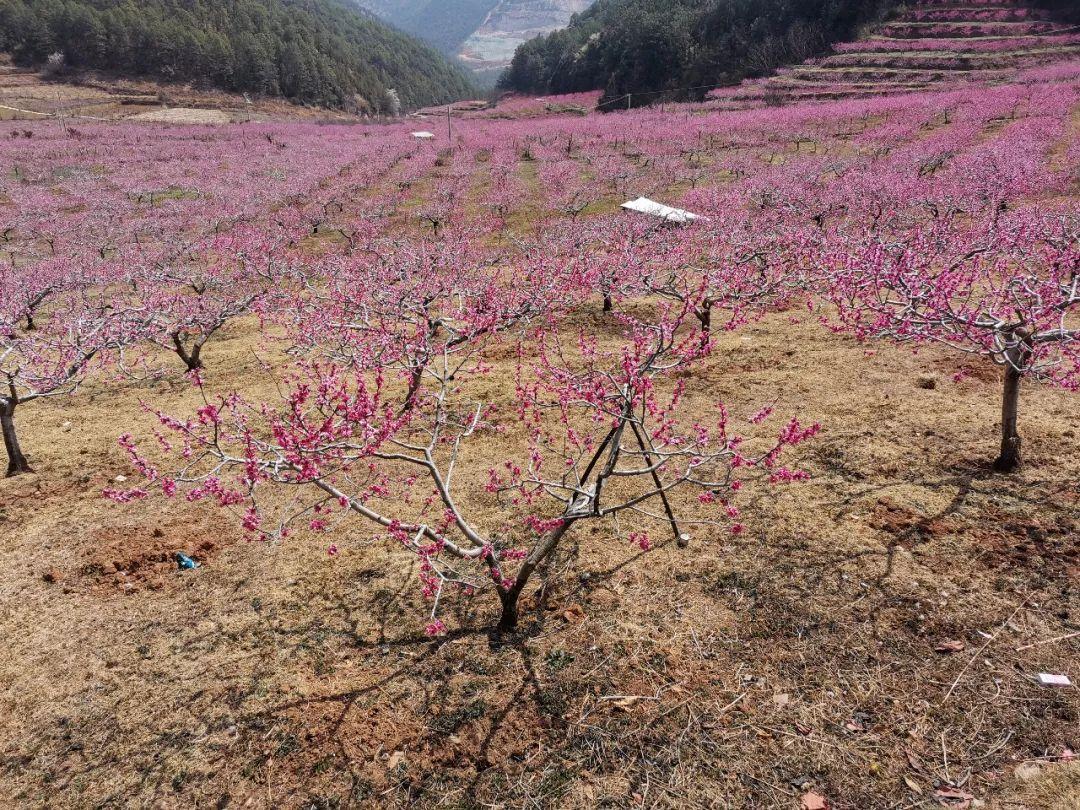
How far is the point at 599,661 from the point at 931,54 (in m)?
63.9

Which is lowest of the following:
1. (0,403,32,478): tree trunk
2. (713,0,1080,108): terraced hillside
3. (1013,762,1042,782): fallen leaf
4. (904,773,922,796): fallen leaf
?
(904,773,922,796): fallen leaf

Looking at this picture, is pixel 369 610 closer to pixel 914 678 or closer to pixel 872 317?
pixel 914 678

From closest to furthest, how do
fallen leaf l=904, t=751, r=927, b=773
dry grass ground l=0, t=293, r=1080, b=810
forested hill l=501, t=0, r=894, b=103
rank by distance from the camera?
fallen leaf l=904, t=751, r=927, b=773 < dry grass ground l=0, t=293, r=1080, b=810 < forested hill l=501, t=0, r=894, b=103

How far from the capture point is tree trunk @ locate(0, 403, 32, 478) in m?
7.23

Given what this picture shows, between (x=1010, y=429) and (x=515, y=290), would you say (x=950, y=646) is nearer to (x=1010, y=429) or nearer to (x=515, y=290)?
(x=1010, y=429)

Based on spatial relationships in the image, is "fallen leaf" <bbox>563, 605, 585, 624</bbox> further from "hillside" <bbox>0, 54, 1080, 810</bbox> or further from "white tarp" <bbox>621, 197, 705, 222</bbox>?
"white tarp" <bbox>621, 197, 705, 222</bbox>

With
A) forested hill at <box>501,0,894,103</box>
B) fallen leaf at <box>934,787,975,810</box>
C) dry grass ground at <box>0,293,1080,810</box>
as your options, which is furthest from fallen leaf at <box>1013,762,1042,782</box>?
forested hill at <box>501,0,894,103</box>

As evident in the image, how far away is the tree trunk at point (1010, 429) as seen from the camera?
560 centimetres

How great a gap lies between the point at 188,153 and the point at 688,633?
53.2m

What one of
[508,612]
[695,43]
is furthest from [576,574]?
[695,43]

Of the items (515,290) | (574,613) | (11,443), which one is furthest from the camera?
(515,290)

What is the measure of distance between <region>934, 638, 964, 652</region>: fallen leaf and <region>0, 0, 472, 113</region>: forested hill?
103m

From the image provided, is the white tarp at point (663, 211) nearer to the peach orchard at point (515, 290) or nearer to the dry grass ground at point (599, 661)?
the peach orchard at point (515, 290)

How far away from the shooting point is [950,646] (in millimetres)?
4203
